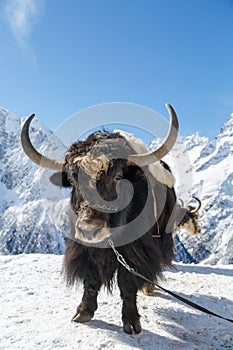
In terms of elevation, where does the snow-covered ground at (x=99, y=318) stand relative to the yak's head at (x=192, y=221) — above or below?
below

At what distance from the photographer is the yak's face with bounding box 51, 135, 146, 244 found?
4207mm

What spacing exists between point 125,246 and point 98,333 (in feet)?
3.51

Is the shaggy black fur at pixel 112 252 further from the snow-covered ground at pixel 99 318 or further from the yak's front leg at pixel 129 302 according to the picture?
the snow-covered ground at pixel 99 318

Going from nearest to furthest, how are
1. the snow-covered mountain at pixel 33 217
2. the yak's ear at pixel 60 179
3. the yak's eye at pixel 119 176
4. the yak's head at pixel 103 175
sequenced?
the yak's head at pixel 103 175
the yak's eye at pixel 119 176
the yak's ear at pixel 60 179
the snow-covered mountain at pixel 33 217

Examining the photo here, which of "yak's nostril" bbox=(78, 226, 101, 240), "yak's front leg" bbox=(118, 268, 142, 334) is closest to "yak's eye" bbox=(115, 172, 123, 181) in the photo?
"yak's nostril" bbox=(78, 226, 101, 240)

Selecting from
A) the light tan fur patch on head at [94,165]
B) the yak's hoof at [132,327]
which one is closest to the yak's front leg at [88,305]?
the yak's hoof at [132,327]

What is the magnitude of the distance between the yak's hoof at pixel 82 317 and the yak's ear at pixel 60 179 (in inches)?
68.5

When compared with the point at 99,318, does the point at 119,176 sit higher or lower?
higher

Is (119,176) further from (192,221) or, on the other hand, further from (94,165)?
(192,221)

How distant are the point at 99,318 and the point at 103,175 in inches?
80.3

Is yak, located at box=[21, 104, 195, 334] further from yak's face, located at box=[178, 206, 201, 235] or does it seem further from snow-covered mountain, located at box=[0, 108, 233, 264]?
snow-covered mountain, located at box=[0, 108, 233, 264]

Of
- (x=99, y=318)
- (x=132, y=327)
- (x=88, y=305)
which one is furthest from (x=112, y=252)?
(x=99, y=318)

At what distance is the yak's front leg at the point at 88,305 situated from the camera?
192 inches

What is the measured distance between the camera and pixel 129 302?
473 cm
